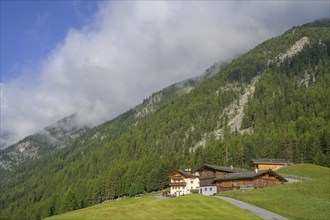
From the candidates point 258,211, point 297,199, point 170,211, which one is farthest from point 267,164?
point 170,211

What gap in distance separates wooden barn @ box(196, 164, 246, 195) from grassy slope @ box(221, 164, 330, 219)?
2750cm

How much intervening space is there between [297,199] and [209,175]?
51.2m

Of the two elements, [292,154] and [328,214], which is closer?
[328,214]

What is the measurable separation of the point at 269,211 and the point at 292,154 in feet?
295

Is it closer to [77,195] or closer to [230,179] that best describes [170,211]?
[230,179]

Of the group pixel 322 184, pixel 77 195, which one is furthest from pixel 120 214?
pixel 77 195

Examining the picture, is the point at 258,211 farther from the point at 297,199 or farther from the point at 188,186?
the point at 188,186

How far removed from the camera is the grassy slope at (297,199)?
59009 mm

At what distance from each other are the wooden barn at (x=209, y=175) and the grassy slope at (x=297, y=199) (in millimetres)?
27505

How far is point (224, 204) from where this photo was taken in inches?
2569

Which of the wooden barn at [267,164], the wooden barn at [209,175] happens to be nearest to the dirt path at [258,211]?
the wooden barn at [209,175]

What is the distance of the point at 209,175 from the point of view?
118 metres

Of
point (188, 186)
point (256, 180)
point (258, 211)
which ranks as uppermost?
point (256, 180)

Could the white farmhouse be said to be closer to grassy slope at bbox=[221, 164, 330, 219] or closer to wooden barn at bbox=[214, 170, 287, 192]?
wooden barn at bbox=[214, 170, 287, 192]
